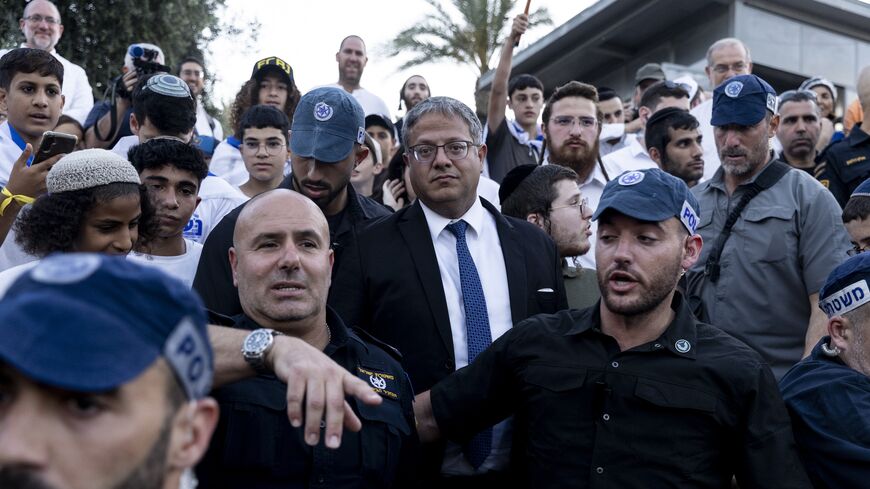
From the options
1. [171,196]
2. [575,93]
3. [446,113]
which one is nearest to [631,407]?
[446,113]

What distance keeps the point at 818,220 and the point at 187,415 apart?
3893 millimetres

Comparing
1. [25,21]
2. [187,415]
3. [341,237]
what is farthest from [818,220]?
[25,21]

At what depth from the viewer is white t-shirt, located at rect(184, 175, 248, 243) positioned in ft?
17.4

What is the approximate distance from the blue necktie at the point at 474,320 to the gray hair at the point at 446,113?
1.80ft

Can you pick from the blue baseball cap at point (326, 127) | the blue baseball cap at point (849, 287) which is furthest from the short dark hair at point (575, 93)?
the blue baseball cap at point (849, 287)

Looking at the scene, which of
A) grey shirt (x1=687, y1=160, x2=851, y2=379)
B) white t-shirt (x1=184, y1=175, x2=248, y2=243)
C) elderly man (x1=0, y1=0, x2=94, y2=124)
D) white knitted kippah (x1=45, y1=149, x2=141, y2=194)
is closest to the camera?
white knitted kippah (x1=45, y1=149, x2=141, y2=194)

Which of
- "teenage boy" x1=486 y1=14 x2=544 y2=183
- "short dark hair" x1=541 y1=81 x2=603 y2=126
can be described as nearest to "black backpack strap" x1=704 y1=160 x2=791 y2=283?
"short dark hair" x1=541 y1=81 x2=603 y2=126

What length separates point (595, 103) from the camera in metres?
6.43

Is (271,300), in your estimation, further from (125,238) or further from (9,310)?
(9,310)

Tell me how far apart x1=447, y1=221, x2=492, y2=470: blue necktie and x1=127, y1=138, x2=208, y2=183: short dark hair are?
158 centimetres

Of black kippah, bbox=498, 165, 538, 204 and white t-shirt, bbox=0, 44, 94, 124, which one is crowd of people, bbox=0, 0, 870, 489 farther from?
white t-shirt, bbox=0, 44, 94, 124

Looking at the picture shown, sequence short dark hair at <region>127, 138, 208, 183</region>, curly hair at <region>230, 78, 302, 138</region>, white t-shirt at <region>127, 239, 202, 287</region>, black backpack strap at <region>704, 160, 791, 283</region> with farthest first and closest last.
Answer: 1. curly hair at <region>230, 78, 302, 138</region>
2. black backpack strap at <region>704, 160, 791, 283</region>
3. short dark hair at <region>127, 138, 208, 183</region>
4. white t-shirt at <region>127, 239, 202, 287</region>

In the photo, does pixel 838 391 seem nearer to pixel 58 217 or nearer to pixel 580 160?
pixel 580 160

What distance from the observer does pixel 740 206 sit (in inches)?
198
